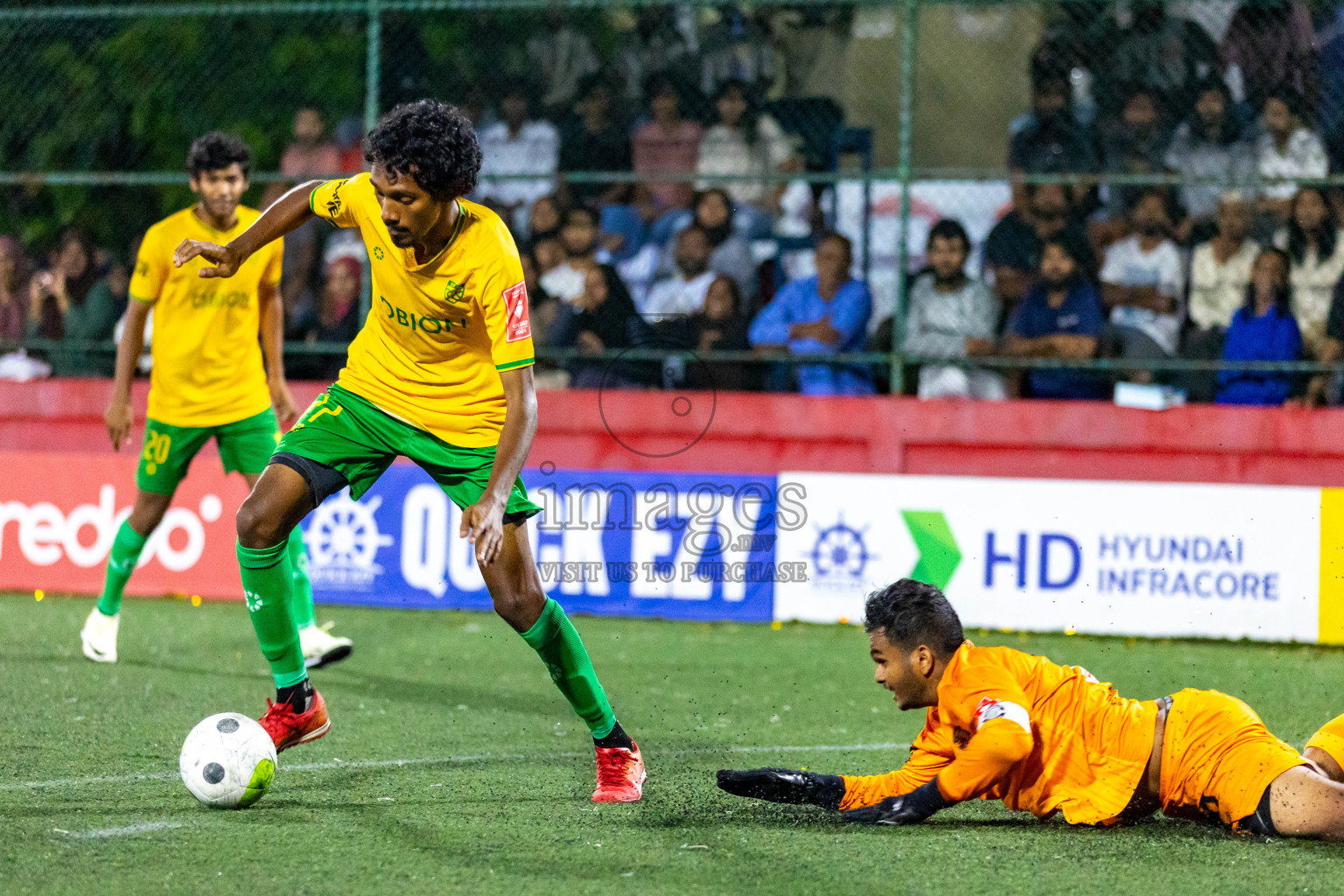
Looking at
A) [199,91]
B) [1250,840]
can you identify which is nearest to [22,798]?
[1250,840]

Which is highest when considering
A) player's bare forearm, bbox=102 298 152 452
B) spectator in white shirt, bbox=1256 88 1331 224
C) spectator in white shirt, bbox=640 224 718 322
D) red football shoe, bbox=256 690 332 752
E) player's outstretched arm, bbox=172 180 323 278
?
spectator in white shirt, bbox=1256 88 1331 224

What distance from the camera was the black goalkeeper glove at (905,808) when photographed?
13.4 ft

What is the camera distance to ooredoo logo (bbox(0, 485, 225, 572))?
920 centimetres

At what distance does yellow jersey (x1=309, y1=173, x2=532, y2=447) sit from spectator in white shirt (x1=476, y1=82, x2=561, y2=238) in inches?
226

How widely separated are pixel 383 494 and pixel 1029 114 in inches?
197

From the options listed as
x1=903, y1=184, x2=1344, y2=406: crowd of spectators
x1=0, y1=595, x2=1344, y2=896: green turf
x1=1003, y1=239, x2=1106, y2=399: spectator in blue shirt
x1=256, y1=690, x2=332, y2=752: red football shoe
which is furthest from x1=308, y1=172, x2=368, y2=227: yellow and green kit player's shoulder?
x1=1003, y1=239, x2=1106, y2=399: spectator in blue shirt

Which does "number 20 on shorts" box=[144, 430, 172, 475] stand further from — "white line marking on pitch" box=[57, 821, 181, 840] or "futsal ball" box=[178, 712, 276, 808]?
"white line marking on pitch" box=[57, 821, 181, 840]

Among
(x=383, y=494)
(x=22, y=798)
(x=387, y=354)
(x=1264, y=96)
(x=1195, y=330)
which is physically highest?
(x=1264, y=96)

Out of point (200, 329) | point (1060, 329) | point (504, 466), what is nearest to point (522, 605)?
point (504, 466)

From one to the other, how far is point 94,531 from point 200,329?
8.84ft

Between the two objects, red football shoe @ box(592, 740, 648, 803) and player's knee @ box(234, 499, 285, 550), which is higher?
player's knee @ box(234, 499, 285, 550)

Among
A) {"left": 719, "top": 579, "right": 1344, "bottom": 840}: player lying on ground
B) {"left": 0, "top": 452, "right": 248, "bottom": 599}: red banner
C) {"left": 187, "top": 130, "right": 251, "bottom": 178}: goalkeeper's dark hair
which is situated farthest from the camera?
{"left": 0, "top": 452, "right": 248, "bottom": 599}: red banner

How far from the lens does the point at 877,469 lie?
29.9 ft

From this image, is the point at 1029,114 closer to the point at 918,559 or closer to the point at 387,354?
the point at 918,559
